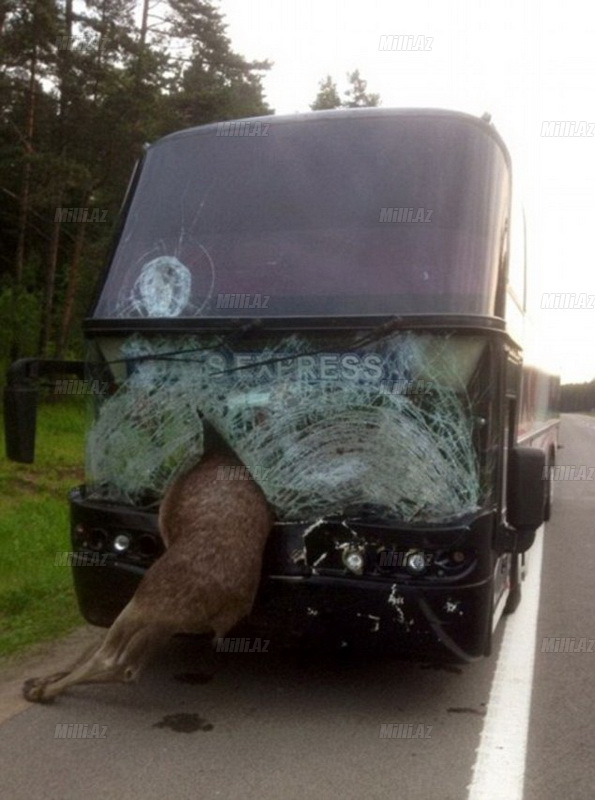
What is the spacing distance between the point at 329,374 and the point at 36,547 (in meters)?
5.33

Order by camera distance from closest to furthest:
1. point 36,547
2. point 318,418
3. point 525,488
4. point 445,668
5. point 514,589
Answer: point 318,418 → point 525,488 → point 445,668 → point 514,589 → point 36,547

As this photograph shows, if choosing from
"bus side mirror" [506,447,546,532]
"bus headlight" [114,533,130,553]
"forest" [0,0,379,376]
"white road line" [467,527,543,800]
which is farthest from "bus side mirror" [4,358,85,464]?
"forest" [0,0,379,376]

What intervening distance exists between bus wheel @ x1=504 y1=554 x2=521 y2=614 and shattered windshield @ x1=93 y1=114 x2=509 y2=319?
254cm

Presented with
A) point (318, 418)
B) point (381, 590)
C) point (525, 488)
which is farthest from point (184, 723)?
point (525, 488)

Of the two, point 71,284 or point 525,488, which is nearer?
point 525,488

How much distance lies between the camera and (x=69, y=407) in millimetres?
23891

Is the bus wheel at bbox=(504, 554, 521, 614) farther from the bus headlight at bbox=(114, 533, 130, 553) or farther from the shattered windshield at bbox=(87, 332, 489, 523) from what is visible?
the bus headlight at bbox=(114, 533, 130, 553)

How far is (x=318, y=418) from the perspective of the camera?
516cm

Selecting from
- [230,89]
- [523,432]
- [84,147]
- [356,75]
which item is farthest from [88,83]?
[356,75]

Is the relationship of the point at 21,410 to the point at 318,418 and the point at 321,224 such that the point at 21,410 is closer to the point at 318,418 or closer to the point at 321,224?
the point at 318,418

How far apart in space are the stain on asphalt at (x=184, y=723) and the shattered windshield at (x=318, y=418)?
1065mm

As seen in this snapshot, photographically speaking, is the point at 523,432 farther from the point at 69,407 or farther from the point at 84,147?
the point at 84,147

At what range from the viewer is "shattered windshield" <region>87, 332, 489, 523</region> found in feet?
16.5

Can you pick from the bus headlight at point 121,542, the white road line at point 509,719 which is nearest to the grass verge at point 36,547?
the bus headlight at point 121,542
